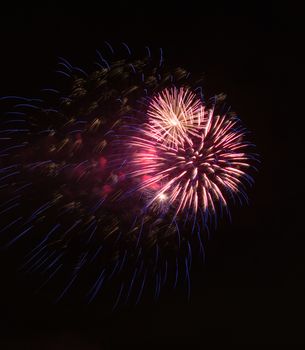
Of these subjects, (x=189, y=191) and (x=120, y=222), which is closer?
(x=189, y=191)

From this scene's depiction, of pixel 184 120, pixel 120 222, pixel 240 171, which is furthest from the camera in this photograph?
pixel 120 222

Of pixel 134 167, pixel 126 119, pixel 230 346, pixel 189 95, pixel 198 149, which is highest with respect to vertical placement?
pixel 189 95

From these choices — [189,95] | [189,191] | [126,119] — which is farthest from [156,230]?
[189,95]

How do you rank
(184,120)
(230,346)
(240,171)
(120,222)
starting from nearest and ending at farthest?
(184,120) → (240,171) → (120,222) → (230,346)

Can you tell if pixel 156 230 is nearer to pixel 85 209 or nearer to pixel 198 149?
pixel 85 209

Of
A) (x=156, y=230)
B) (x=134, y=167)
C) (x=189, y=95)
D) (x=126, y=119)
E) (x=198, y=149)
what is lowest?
(x=156, y=230)

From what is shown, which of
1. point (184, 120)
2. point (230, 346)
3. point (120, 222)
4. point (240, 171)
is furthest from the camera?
point (230, 346)

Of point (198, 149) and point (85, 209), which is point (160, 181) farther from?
point (85, 209)

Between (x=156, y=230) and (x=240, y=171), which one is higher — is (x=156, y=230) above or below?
below

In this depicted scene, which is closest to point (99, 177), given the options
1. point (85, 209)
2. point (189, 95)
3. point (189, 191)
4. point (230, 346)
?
point (85, 209)
